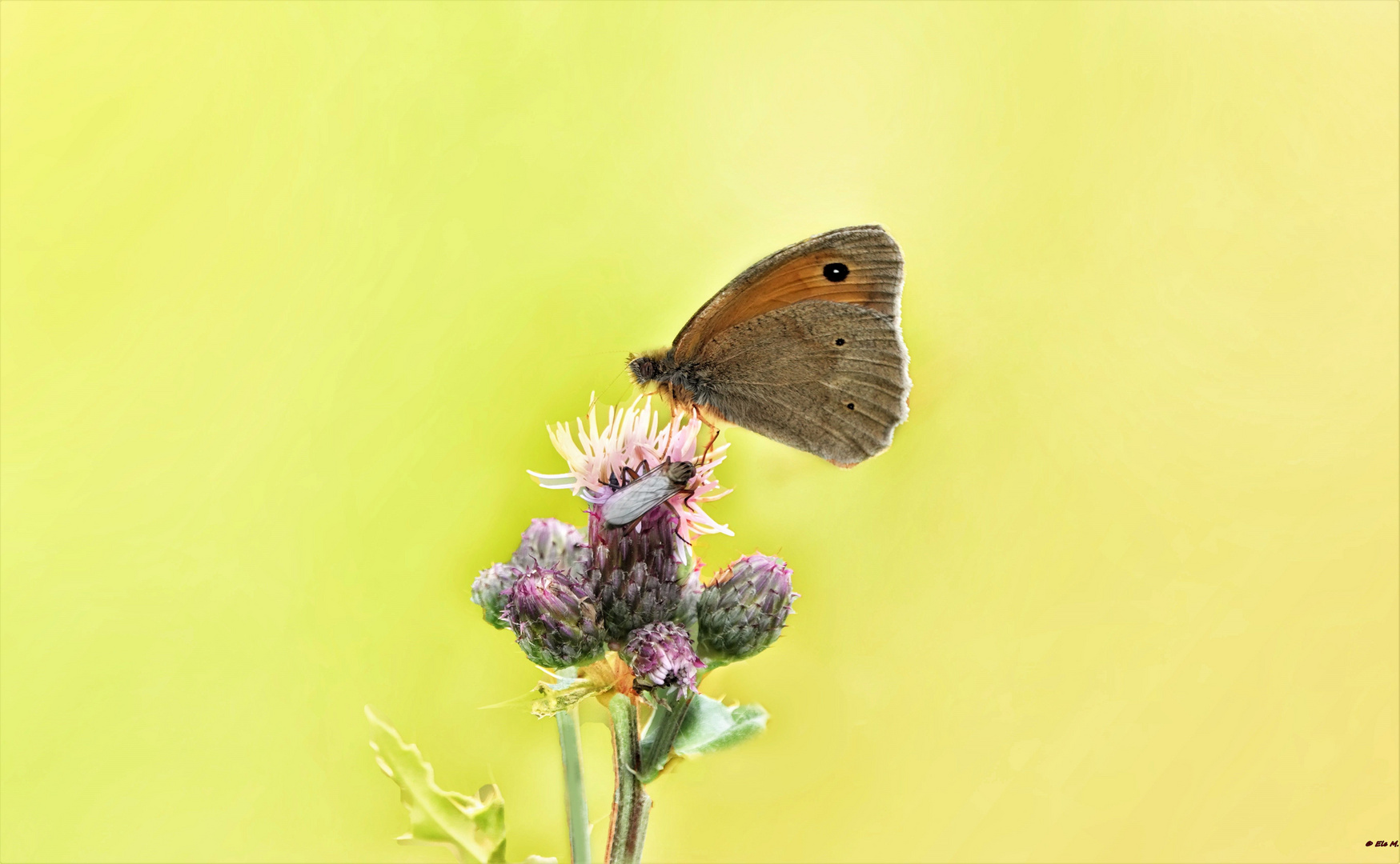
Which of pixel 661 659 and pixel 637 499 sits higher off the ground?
pixel 637 499

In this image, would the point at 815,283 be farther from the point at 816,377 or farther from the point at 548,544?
the point at 548,544

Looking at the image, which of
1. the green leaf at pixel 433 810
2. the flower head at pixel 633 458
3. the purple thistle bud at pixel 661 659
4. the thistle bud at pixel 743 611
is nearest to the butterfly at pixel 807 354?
the flower head at pixel 633 458

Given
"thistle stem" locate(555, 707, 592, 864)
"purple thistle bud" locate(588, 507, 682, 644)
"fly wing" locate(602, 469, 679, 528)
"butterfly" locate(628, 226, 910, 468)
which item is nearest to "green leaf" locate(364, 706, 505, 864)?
"thistle stem" locate(555, 707, 592, 864)

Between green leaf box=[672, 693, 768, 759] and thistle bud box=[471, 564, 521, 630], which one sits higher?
thistle bud box=[471, 564, 521, 630]

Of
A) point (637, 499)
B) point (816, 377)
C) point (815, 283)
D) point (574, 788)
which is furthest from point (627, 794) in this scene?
point (815, 283)

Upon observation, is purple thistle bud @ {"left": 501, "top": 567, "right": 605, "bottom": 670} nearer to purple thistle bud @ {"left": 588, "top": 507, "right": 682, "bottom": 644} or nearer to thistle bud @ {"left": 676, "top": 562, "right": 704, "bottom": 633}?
purple thistle bud @ {"left": 588, "top": 507, "right": 682, "bottom": 644}

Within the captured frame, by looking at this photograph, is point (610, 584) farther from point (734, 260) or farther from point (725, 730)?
point (734, 260)
